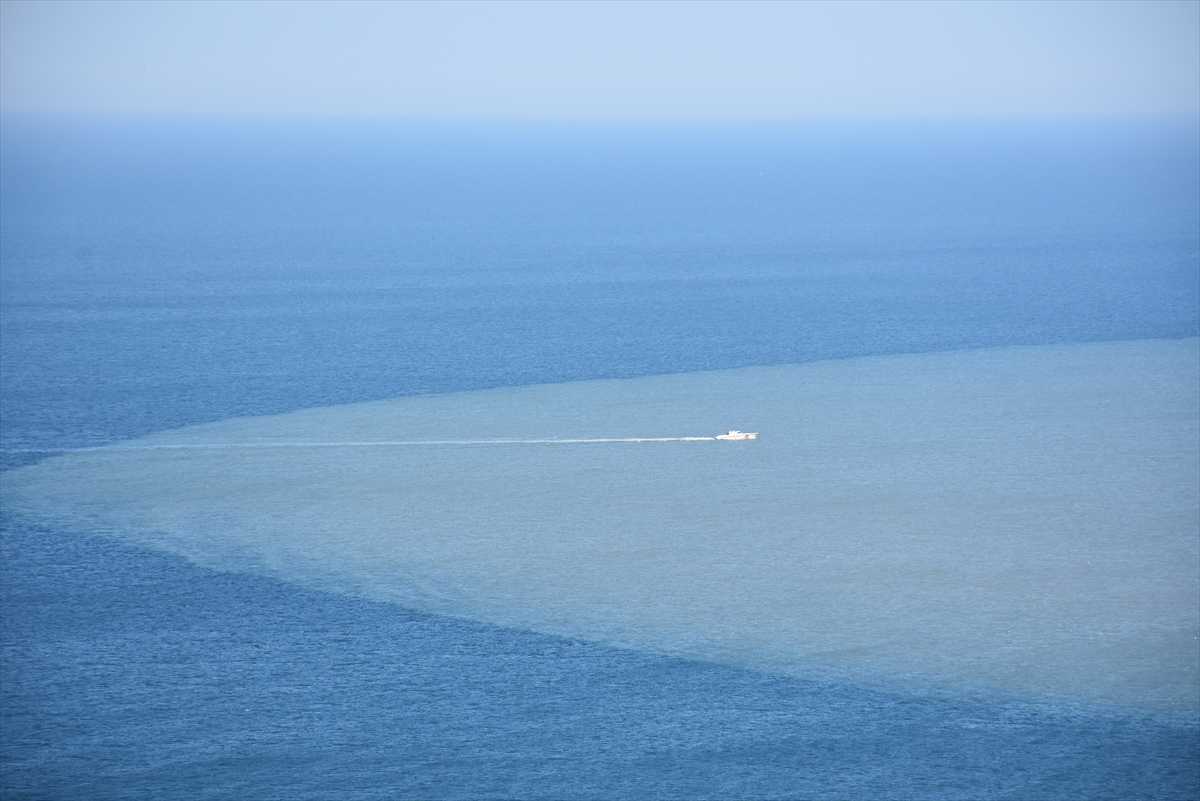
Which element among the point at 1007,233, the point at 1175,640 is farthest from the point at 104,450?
the point at 1007,233

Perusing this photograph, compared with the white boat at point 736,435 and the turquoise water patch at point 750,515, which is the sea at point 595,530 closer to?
the turquoise water patch at point 750,515

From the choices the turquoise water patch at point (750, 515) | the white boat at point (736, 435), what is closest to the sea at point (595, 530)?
the turquoise water patch at point (750, 515)

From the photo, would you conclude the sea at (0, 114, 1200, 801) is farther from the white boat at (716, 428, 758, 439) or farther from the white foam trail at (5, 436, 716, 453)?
the white boat at (716, 428, 758, 439)

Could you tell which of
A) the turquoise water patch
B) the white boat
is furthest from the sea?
the white boat

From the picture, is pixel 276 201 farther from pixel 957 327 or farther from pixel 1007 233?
pixel 957 327

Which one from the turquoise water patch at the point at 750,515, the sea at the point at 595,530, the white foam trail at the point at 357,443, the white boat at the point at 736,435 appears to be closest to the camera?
the sea at the point at 595,530

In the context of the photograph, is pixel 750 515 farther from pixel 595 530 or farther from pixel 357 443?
pixel 357 443
